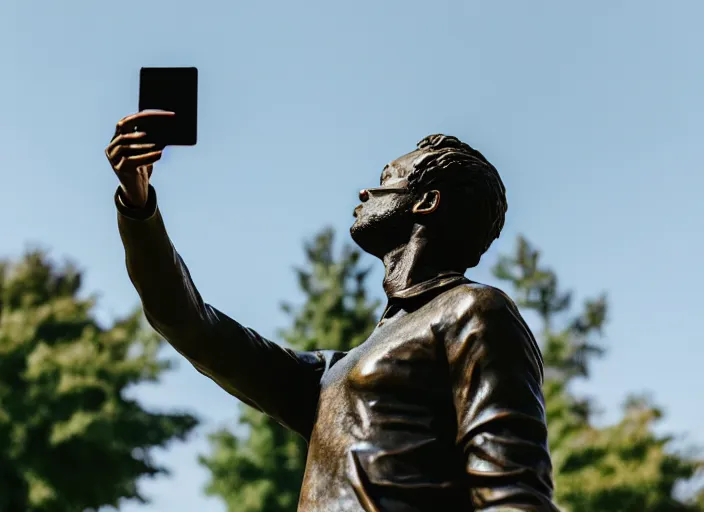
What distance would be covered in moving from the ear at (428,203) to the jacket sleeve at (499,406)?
17.4 inches

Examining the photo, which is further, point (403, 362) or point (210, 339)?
point (210, 339)

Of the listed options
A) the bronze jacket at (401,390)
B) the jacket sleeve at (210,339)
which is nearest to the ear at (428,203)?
the bronze jacket at (401,390)

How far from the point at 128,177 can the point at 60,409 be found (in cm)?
1787

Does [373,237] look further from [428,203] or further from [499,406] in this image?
[499,406]

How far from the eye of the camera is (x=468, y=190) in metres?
3.50

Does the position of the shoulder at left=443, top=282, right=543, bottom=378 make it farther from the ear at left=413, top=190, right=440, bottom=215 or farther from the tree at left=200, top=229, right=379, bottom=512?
the tree at left=200, top=229, right=379, bottom=512

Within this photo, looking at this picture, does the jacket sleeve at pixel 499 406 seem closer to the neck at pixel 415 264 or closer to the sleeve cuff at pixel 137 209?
the neck at pixel 415 264

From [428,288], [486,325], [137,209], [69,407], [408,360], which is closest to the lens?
[486,325]

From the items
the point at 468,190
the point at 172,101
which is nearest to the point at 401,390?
the point at 468,190

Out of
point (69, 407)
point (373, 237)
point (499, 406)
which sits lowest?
point (499, 406)

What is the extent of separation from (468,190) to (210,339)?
3.20 feet

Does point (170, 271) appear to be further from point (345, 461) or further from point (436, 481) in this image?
point (436, 481)

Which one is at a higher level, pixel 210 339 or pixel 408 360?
pixel 210 339

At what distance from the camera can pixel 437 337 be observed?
3.15 meters
